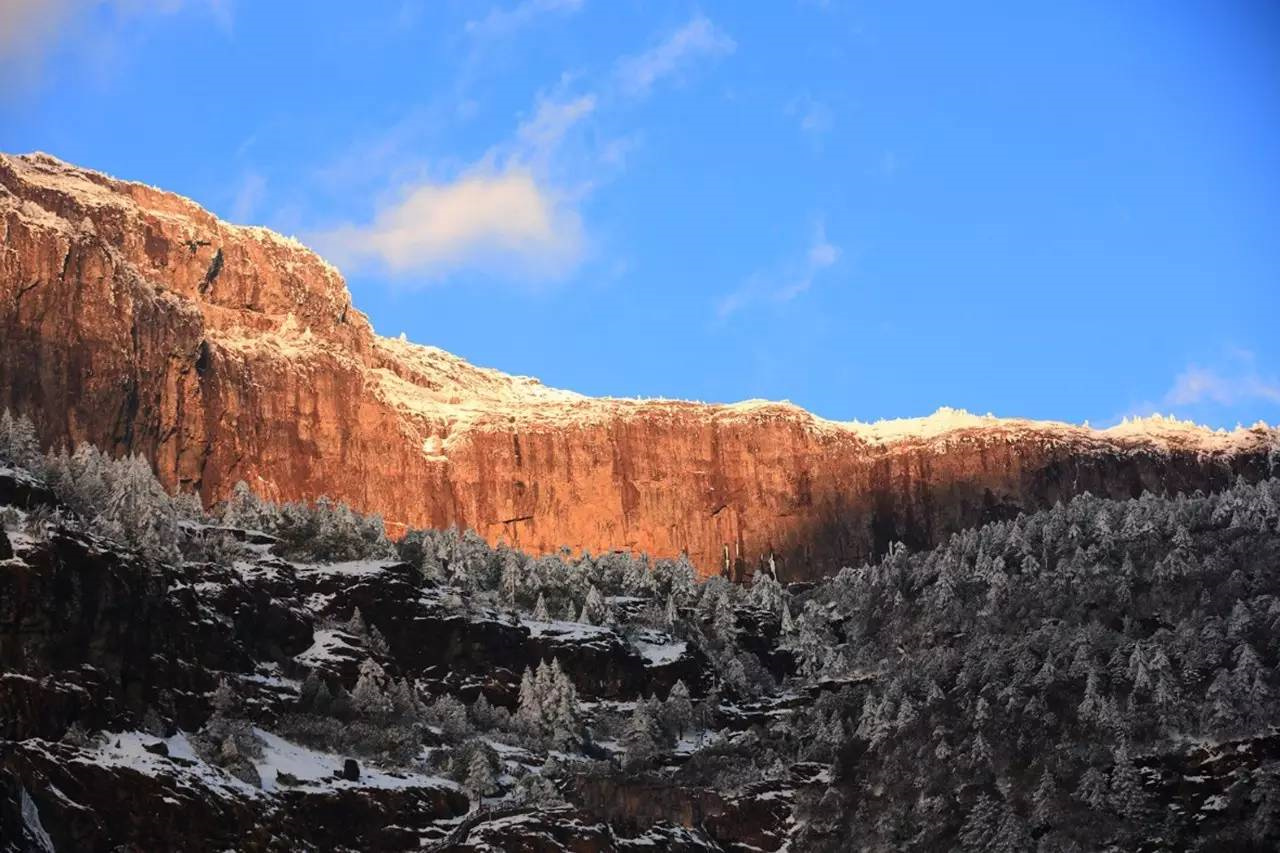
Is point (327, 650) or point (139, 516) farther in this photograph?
point (327, 650)

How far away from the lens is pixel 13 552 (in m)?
158

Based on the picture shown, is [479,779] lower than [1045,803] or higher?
higher

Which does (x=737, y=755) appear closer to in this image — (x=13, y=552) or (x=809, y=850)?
(x=809, y=850)

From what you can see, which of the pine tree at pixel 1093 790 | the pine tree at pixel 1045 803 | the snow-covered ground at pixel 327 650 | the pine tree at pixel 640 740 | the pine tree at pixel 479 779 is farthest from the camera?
the pine tree at pixel 640 740

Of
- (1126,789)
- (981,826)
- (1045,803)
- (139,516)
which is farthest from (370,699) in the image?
(1126,789)

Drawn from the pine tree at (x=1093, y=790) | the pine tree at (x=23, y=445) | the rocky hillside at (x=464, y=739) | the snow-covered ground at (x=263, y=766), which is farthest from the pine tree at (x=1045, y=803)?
the pine tree at (x=23, y=445)

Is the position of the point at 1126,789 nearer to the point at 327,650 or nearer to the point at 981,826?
the point at 981,826

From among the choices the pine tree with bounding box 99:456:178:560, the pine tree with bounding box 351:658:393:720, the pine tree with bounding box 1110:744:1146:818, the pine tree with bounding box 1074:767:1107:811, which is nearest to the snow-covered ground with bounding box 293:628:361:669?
the pine tree with bounding box 351:658:393:720

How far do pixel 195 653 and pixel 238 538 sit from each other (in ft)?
82.2

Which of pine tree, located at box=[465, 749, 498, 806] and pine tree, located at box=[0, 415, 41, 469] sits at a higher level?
pine tree, located at box=[0, 415, 41, 469]

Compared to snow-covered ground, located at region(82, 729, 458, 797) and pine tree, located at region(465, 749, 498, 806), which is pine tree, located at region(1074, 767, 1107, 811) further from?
snow-covered ground, located at region(82, 729, 458, 797)

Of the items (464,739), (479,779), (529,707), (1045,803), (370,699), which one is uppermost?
(370,699)

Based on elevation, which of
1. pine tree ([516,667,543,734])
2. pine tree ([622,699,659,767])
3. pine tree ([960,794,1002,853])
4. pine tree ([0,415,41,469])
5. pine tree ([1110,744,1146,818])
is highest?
pine tree ([0,415,41,469])

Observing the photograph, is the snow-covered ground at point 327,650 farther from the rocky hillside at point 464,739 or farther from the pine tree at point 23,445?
the pine tree at point 23,445
